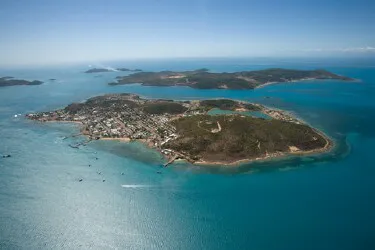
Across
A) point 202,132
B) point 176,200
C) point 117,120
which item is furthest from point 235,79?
point 176,200

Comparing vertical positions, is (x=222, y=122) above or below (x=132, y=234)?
above

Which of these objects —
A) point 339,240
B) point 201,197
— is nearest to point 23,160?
point 201,197

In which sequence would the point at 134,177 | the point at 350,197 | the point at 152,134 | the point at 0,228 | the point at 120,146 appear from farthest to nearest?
the point at 152,134, the point at 120,146, the point at 134,177, the point at 350,197, the point at 0,228

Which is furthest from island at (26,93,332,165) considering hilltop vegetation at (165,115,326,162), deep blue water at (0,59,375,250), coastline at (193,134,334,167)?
deep blue water at (0,59,375,250)

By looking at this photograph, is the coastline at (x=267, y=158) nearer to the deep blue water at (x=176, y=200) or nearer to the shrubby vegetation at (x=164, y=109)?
the deep blue water at (x=176, y=200)

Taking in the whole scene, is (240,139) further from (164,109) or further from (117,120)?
(117,120)

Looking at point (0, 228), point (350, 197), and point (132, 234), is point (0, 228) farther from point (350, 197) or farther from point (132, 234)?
point (350, 197)

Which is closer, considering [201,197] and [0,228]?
[0,228]
